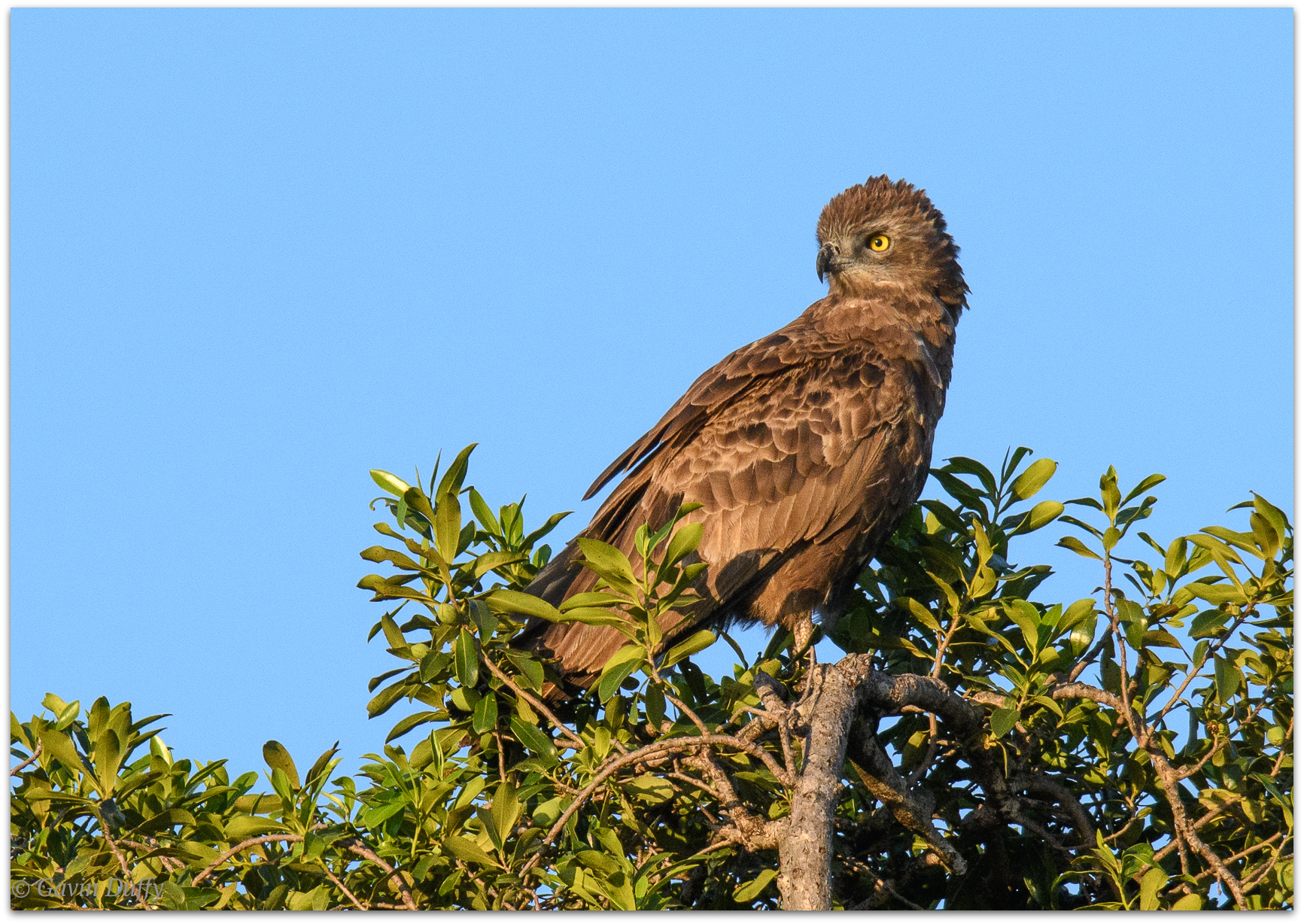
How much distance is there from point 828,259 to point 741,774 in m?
3.92

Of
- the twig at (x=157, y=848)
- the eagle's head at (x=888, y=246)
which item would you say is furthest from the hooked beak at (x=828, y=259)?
the twig at (x=157, y=848)

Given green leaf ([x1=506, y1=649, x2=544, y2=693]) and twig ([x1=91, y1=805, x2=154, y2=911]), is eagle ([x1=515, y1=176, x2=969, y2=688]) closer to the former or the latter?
green leaf ([x1=506, y1=649, x2=544, y2=693])

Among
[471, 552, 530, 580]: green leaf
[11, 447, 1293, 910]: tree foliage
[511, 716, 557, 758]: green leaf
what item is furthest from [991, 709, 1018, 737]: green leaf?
[471, 552, 530, 580]: green leaf

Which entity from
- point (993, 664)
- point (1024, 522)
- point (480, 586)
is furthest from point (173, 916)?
point (1024, 522)

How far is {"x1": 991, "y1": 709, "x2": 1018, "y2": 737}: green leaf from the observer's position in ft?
13.5

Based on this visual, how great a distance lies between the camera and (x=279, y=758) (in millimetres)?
4055

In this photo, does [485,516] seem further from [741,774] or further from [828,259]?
[828,259]

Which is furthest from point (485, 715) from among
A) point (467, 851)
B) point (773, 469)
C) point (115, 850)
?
point (773, 469)

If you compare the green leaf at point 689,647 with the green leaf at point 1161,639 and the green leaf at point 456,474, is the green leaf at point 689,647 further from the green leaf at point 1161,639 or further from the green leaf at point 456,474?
the green leaf at point 1161,639

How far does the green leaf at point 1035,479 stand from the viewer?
4938 mm

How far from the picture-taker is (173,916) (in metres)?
3.60

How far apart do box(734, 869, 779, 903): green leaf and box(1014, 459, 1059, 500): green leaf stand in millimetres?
1784

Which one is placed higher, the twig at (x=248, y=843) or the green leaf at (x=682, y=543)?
the green leaf at (x=682, y=543)

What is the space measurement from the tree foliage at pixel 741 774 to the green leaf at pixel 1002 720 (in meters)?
0.02
